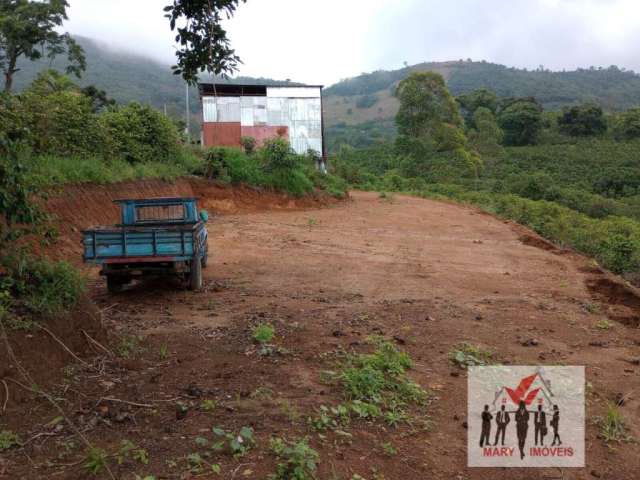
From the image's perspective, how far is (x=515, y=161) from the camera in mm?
51188

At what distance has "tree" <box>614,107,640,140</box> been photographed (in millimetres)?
52969

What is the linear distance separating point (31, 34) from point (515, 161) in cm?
4154

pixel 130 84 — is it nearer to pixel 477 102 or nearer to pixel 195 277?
pixel 477 102

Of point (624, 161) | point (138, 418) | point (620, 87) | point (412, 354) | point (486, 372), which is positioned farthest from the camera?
point (620, 87)

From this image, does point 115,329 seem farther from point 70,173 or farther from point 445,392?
point 70,173

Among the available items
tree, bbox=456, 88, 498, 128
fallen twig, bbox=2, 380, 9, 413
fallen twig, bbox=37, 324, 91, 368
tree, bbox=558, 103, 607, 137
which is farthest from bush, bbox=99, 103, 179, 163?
tree, bbox=456, 88, 498, 128

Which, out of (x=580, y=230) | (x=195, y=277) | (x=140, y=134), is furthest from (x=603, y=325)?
(x=140, y=134)

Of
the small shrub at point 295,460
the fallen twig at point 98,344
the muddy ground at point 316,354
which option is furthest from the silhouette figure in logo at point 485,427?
the fallen twig at point 98,344

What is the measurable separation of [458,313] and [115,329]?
15.9 feet

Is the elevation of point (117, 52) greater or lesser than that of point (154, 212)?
greater

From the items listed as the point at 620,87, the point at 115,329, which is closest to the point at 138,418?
the point at 115,329

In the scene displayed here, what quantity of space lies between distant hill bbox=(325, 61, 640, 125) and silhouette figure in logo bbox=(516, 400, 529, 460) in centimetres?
10234

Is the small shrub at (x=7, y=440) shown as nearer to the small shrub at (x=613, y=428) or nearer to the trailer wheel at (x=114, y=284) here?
the small shrub at (x=613, y=428)

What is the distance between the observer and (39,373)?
4605 millimetres
